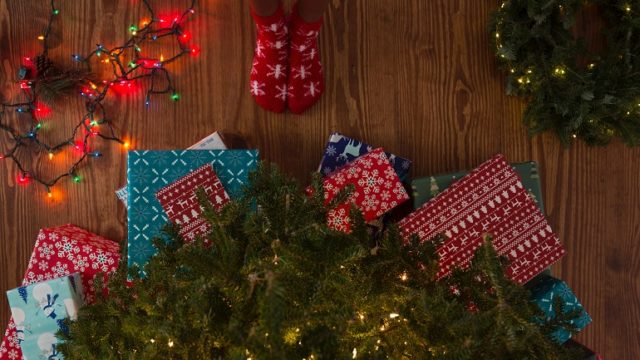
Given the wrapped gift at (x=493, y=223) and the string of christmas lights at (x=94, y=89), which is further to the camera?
the string of christmas lights at (x=94, y=89)

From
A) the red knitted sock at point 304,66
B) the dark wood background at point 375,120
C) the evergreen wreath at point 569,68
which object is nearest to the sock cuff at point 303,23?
the red knitted sock at point 304,66

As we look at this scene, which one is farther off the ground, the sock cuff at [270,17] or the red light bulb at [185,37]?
the sock cuff at [270,17]

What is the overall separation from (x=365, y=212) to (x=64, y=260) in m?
0.88

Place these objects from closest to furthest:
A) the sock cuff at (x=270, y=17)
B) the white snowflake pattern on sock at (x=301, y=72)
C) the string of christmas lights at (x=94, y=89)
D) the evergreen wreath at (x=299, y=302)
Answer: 1. the evergreen wreath at (x=299, y=302)
2. the sock cuff at (x=270, y=17)
3. the white snowflake pattern on sock at (x=301, y=72)
4. the string of christmas lights at (x=94, y=89)

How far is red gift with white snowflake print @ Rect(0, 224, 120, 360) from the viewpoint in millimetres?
1361

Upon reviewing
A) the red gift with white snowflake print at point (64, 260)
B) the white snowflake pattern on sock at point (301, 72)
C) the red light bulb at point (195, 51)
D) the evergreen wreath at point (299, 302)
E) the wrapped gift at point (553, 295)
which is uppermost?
the red light bulb at point (195, 51)

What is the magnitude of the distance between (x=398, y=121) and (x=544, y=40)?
48 centimetres

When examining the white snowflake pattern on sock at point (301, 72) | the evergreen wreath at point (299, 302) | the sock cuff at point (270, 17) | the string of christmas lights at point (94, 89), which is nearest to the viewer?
the evergreen wreath at point (299, 302)

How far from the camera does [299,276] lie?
68 centimetres

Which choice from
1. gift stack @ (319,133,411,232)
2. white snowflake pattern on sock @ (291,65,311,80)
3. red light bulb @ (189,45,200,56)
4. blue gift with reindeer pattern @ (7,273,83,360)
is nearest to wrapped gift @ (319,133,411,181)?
gift stack @ (319,133,411,232)

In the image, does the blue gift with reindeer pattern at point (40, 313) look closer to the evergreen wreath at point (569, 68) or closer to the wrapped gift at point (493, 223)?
the wrapped gift at point (493, 223)

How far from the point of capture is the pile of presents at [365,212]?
4.22 ft

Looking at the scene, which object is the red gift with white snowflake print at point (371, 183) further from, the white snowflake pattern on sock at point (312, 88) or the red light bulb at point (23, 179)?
the red light bulb at point (23, 179)

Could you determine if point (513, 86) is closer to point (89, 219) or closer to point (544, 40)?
point (544, 40)
